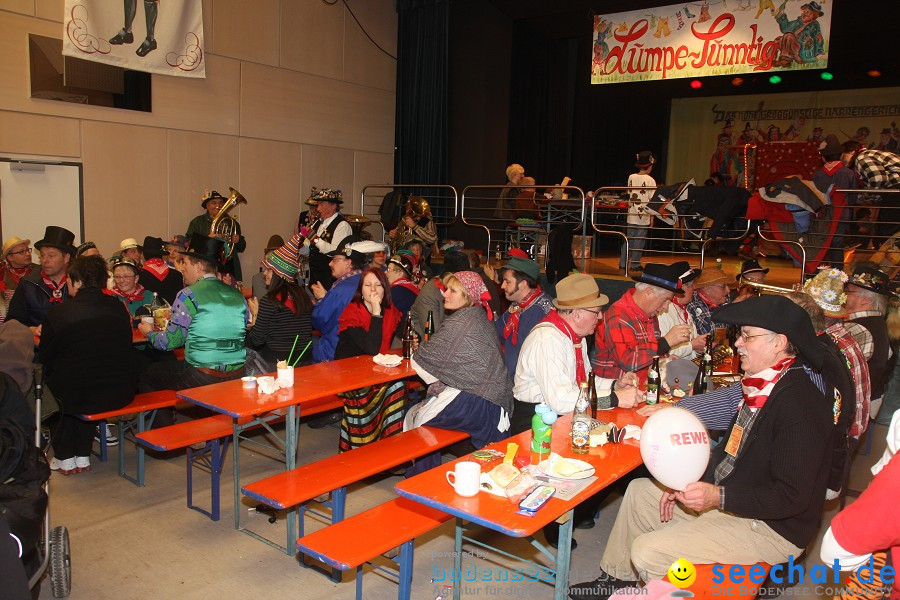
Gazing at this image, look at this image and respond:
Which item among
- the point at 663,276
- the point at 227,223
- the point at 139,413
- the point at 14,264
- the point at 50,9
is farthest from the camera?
the point at 227,223

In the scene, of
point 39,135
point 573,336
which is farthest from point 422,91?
point 573,336

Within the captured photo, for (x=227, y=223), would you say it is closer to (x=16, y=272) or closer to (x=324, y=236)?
(x=324, y=236)

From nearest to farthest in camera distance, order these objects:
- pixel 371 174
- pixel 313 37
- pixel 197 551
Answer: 1. pixel 197 551
2. pixel 313 37
3. pixel 371 174

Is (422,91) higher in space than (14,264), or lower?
higher

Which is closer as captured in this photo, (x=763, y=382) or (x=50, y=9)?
(x=763, y=382)

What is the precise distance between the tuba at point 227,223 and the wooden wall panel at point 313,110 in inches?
57.3

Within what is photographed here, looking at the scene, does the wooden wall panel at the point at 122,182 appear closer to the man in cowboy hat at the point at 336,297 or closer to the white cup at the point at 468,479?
the man in cowboy hat at the point at 336,297

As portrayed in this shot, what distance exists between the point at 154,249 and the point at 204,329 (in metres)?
3.22

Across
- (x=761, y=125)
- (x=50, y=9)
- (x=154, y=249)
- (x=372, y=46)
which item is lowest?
(x=154, y=249)

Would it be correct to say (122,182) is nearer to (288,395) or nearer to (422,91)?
(422,91)

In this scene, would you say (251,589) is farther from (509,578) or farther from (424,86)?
(424,86)


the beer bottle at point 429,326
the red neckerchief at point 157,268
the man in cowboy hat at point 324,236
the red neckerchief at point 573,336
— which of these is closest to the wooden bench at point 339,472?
the red neckerchief at point 573,336

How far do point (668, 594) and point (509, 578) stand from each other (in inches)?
69.7

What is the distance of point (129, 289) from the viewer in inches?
242
